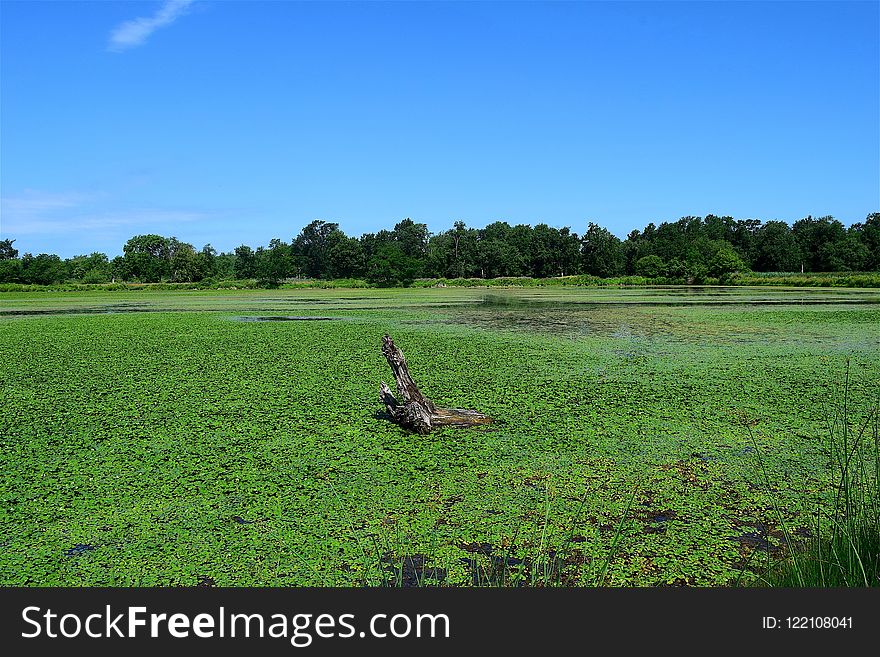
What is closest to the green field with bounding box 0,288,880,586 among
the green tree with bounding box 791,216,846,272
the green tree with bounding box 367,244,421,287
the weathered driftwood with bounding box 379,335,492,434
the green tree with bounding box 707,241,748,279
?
the weathered driftwood with bounding box 379,335,492,434

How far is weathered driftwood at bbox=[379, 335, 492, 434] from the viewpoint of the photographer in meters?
5.74

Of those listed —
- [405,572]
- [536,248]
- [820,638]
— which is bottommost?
[405,572]

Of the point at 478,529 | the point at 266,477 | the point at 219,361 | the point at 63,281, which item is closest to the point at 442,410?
the point at 266,477

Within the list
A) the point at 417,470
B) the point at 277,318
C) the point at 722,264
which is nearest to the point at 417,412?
the point at 417,470

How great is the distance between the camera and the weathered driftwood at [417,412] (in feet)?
18.8

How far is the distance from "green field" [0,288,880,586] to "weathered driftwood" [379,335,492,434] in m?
0.12

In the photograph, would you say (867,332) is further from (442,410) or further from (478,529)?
(478,529)

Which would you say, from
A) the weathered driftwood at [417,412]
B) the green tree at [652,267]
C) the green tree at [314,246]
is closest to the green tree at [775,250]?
the green tree at [652,267]

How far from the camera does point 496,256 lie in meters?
74.6

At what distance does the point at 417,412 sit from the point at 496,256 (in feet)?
228

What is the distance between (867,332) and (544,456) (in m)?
12.1

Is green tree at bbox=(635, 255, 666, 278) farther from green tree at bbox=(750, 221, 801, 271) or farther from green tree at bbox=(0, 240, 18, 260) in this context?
green tree at bbox=(0, 240, 18, 260)

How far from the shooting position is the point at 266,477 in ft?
14.8

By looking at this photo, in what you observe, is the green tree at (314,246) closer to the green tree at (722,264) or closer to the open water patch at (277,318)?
the green tree at (722,264)
